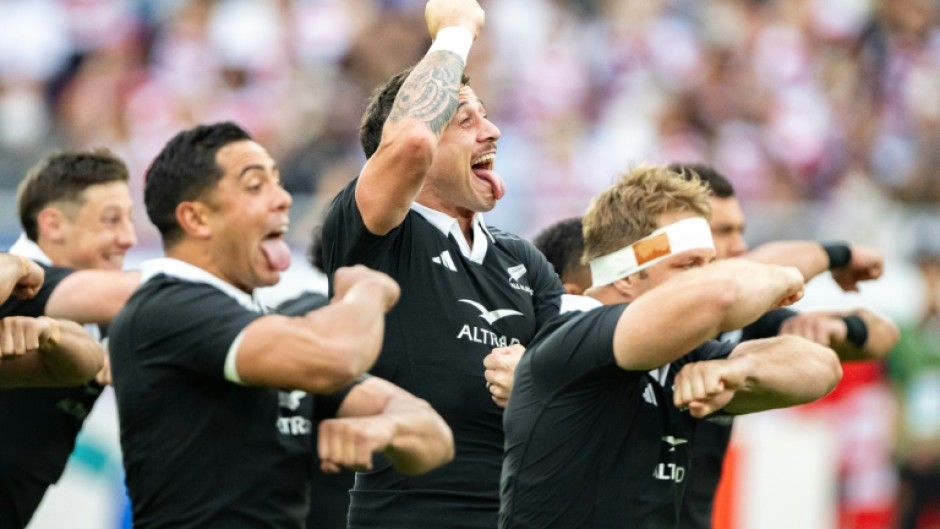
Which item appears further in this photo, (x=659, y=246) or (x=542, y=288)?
(x=542, y=288)

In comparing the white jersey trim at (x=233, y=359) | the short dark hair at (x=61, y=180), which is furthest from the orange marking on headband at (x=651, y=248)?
the short dark hair at (x=61, y=180)

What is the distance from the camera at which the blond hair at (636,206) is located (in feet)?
18.8

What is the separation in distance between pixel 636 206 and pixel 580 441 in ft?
3.24

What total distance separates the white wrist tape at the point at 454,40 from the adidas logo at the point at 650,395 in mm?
1464

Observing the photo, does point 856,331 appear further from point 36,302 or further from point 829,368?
point 36,302

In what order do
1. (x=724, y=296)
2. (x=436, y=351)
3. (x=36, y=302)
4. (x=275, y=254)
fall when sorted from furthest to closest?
(x=36, y=302) → (x=436, y=351) → (x=275, y=254) → (x=724, y=296)

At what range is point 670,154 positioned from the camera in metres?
14.9

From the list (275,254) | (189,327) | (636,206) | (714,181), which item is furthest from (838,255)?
(189,327)

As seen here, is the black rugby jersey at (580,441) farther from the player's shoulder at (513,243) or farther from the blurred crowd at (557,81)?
the blurred crowd at (557,81)

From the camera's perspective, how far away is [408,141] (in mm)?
5504

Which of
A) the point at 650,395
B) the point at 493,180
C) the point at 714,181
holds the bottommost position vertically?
the point at 650,395

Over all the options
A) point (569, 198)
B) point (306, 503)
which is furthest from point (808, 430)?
point (306, 503)

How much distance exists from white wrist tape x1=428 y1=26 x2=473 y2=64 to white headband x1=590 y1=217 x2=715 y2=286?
996 mm

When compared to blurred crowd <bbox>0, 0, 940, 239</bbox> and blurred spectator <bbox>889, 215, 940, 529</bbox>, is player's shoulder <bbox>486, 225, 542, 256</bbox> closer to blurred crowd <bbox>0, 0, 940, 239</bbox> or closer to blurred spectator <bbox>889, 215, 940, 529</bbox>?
blurred spectator <bbox>889, 215, 940, 529</bbox>
